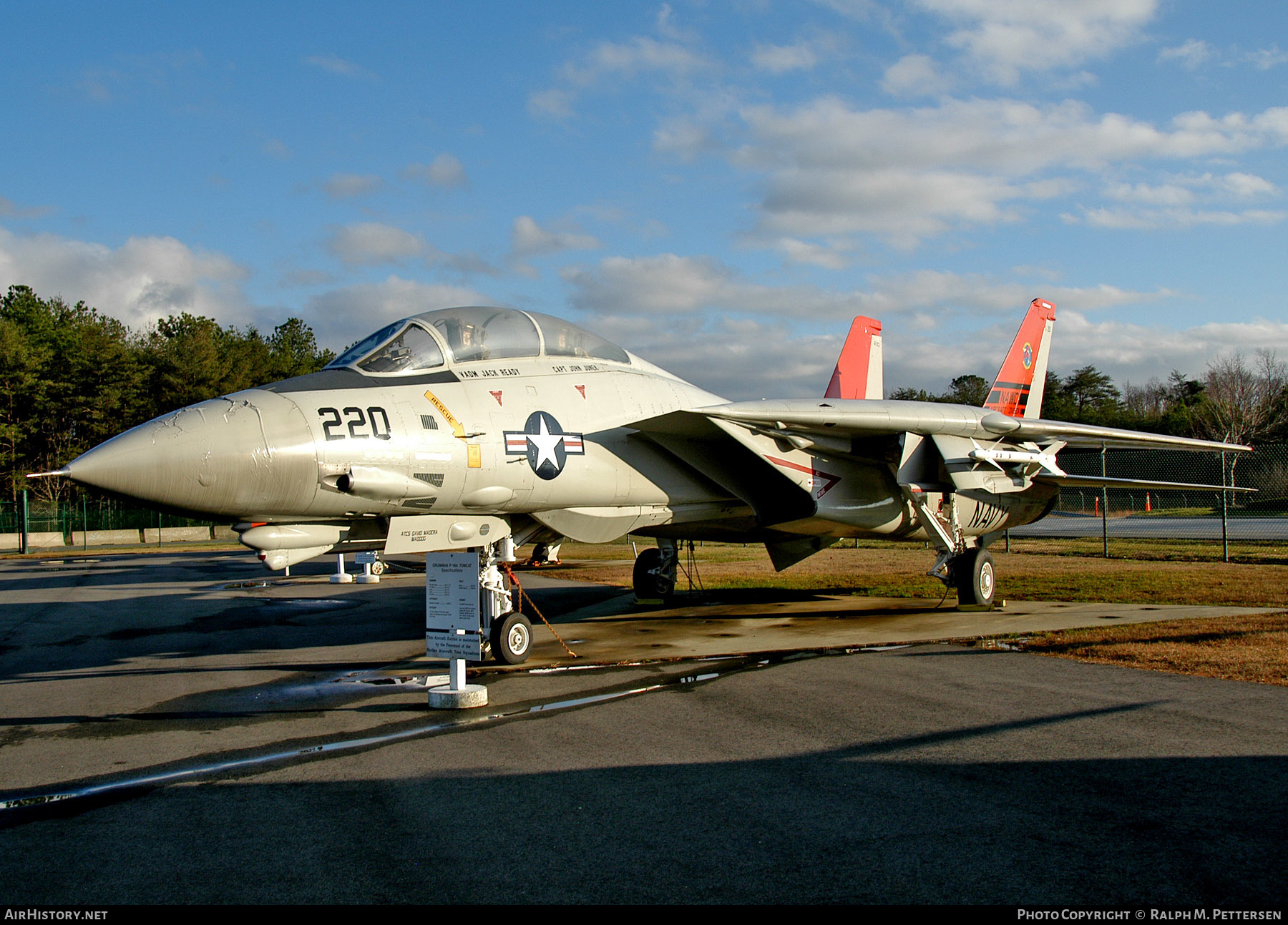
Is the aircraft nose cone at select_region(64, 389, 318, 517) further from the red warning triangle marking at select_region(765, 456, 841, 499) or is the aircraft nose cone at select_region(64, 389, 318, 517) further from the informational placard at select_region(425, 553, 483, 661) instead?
the red warning triangle marking at select_region(765, 456, 841, 499)

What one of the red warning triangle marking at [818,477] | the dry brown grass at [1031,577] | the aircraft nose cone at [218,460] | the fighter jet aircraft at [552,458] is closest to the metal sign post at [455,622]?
the fighter jet aircraft at [552,458]

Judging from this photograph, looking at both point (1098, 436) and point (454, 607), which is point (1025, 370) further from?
point (454, 607)

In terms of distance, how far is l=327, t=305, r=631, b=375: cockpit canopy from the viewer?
311 inches

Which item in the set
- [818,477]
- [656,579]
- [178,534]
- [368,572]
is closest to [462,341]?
[818,477]

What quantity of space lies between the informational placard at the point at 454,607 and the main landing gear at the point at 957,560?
6.76 m

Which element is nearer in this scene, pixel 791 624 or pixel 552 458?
pixel 552 458

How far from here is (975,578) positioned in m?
11.6

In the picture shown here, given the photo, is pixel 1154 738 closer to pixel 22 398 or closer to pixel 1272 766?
pixel 1272 766

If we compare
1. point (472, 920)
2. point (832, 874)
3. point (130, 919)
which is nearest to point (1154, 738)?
point (832, 874)

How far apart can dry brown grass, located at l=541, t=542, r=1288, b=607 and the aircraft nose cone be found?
1016 cm

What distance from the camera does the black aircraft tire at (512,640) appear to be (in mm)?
8570

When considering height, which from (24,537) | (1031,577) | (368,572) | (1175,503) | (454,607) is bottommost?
(1175,503)

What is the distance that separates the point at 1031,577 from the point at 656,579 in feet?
23.7

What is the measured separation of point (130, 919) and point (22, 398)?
57.2 meters
